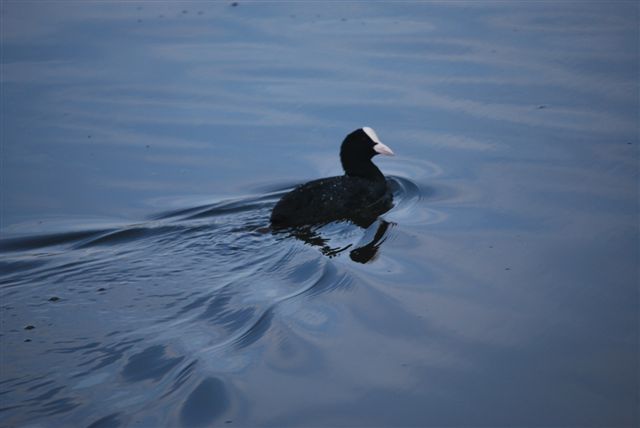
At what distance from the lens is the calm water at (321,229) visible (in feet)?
17.3

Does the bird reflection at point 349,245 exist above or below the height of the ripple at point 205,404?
above

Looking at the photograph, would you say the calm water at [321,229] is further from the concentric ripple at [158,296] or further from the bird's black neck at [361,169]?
the bird's black neck at [361,169]

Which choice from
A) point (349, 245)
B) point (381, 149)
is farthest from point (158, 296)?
point (381, 149)

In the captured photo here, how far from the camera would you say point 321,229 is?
795 centimetres

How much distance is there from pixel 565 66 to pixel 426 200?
3651 mm

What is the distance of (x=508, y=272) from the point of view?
6.70 meters

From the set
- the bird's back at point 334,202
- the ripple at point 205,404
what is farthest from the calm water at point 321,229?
the bird's back at point 334,202

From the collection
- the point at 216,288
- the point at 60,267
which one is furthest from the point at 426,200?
the point at 60,267

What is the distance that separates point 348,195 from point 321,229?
0.54 metres

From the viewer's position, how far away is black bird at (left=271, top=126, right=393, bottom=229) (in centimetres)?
791

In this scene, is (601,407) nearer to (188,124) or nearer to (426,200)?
(426,200)

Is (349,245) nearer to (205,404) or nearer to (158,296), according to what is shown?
(158,296)

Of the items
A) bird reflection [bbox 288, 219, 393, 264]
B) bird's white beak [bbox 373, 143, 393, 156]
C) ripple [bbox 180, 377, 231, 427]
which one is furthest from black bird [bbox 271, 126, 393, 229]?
ripple [bbox 180, 377, 231, 427]

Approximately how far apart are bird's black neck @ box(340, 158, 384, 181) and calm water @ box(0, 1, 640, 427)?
0.79 ft
